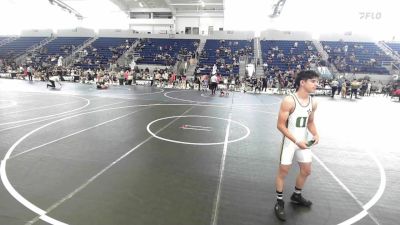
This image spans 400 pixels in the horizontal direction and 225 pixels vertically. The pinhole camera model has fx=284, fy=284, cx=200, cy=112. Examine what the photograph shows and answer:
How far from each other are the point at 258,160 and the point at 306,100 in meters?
2.59

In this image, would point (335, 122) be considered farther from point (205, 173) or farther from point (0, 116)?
point (0, 116)

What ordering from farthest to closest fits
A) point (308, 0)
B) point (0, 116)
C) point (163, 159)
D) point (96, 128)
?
point (308, 0)
point (0, 116)
point (96, 128)
point (163, 159)

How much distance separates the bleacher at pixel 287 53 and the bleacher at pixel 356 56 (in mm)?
2100

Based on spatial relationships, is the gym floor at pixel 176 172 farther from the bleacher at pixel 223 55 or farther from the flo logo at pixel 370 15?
the flo logo at pixel 370 15

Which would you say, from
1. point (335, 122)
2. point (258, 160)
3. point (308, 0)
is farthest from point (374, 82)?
point (258, 160)

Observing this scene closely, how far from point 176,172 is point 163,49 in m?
31.9

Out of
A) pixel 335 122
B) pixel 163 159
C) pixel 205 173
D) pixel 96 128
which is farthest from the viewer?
pixel 335 122

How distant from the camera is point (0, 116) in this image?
9695mm

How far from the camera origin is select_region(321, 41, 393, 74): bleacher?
1152 inches

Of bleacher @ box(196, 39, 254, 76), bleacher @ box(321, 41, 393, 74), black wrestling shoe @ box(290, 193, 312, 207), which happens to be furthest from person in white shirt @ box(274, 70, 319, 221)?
bleacher @ box(321, 41, 393, 74)

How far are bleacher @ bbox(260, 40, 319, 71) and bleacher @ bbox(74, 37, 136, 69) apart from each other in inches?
694

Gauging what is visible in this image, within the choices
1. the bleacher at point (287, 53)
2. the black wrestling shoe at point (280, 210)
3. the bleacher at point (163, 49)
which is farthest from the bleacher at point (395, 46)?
the black wrestling shoe at point (280, 210)

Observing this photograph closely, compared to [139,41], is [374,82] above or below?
below

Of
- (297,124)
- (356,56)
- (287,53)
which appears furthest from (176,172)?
(356,56)
